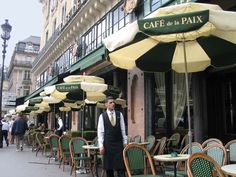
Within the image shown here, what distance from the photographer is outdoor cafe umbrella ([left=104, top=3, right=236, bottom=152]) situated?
4.53m

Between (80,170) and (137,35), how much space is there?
20.5ft

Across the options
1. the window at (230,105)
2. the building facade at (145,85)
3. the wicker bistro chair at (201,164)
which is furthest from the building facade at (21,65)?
the wicker bistro chair at (201,164)

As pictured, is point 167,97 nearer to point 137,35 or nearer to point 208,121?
point 208,121

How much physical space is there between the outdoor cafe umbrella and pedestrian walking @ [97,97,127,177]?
3.48ft

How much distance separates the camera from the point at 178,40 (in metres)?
5.85

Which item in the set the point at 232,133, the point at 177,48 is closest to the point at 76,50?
the point at 232,133

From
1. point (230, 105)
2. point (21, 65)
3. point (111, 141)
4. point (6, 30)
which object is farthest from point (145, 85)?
point (21, 65)

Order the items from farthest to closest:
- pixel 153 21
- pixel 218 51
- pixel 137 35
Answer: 1. pixel 218 51
2. pixel 137 35
3. pixel 153 21

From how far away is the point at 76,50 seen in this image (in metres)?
23.0

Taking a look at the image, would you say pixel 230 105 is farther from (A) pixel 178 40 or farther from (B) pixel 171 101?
(A) pixel 178 40

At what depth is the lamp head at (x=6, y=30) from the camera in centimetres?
2028

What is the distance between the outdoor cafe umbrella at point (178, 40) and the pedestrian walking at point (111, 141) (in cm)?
106

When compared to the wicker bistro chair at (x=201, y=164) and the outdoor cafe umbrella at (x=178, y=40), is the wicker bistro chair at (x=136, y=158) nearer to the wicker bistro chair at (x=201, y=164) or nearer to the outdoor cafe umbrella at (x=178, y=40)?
the outdoor cafe umbrella at (x=178, y=40)

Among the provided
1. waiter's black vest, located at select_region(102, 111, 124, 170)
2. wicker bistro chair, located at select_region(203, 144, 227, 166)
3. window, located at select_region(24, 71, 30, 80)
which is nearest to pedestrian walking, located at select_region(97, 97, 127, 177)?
waiter's black vest, located at select_region(102, 111, 124, 170)
